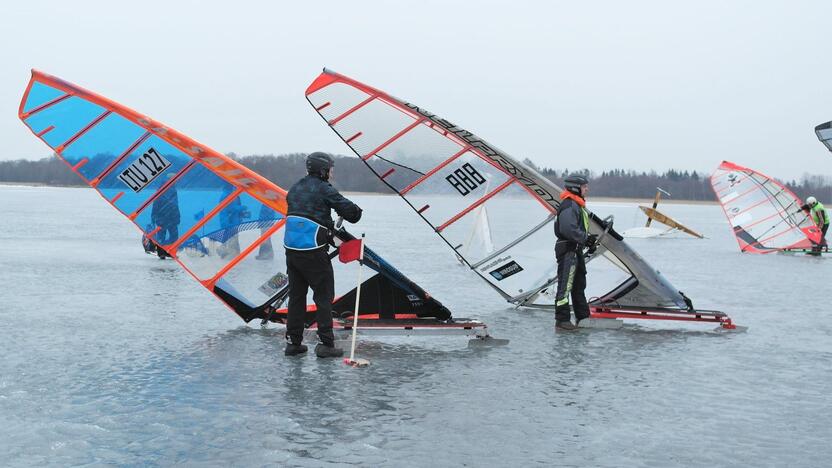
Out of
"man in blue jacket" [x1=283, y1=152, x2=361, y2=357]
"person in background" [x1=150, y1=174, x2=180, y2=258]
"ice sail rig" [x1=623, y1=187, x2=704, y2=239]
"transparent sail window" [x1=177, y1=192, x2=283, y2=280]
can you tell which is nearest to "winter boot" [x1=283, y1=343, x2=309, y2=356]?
"man in blue jacket" [x1=283, y1=152, x2=361, y2=357]

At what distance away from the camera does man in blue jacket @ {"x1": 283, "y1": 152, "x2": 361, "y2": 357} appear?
6.71m

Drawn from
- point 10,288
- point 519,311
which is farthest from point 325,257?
point 10,288

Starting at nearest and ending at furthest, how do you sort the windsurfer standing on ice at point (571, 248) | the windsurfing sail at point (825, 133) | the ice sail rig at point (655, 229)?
1. the windsurfing sail at point (825, 133)
2. the windsurfer standing on ice at point (571, 248)
3. the ice sail rig at point (655, 229)

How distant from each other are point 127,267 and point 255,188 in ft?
23.8

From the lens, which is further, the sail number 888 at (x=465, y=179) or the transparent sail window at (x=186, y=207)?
the sail number 888 at (x=465, y=179)

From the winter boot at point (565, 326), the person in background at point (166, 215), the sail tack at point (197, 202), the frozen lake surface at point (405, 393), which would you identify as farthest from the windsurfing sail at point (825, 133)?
the person in background at point (166, 215)

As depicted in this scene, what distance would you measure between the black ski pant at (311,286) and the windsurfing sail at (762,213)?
18.7m

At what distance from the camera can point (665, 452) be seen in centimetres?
453

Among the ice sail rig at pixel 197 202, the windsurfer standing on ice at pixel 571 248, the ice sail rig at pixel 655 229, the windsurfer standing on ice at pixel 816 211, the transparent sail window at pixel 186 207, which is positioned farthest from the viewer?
the ice sail rig at pixel 655 229

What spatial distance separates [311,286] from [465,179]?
301 cm

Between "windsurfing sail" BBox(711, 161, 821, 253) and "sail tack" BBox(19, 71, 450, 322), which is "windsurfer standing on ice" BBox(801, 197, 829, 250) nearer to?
"windsurfing sail" BBox(711, 161, 821, 253)

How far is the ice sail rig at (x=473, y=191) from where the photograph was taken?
8766 millimetres

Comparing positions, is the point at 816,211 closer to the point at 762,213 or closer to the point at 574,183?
the point at 762,213

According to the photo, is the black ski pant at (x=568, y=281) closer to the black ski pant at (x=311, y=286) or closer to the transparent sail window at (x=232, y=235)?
the black ski pant at (x=311, y=286)
